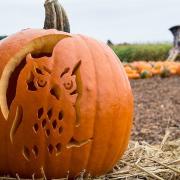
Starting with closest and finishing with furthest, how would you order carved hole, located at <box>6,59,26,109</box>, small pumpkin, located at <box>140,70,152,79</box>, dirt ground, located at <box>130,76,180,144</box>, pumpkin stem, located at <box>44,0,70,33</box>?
1. carved hole, located at <box>6,59,26,109</box>
2. pumpkin stem, located at <box>44,0,70,33</box>
3. dirt ground, located at <box>130,76,180,144</box>
4. small pumpkin, located at <box>140,70,152,79</box>

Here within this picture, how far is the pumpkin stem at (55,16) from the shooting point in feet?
9.61

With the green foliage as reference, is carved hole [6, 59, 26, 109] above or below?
above

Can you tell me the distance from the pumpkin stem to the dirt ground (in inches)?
62.3

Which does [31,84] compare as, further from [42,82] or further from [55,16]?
[55,16]

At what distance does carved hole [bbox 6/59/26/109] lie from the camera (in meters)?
2.75

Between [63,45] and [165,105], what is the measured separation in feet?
16.2

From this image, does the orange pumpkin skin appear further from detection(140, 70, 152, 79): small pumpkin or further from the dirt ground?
detection(140, 70, 152, 79): small pumpkin

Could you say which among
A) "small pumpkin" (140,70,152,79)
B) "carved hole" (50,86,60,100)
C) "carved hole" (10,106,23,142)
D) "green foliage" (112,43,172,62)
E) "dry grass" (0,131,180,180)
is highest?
"carved hole" (50,86,60,100)

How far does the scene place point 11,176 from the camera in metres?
2.70

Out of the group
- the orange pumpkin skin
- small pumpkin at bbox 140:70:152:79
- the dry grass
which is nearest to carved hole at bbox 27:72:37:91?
the orange pumpkin skin

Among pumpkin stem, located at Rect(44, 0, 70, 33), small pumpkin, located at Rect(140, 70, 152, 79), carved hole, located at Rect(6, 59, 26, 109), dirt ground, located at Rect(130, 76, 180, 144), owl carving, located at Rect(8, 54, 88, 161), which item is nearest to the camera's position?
owl carving, located at Rect(8, 54, 88, 161)

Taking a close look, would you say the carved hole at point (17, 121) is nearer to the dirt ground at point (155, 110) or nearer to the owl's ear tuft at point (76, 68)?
the owl's ear tuft at point (76, 68)

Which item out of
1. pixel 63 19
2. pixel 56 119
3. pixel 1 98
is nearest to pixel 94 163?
pixel 56 119

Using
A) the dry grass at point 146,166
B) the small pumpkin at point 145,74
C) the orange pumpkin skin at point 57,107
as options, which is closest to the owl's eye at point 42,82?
the orange pumpkin skin at point 57,107
